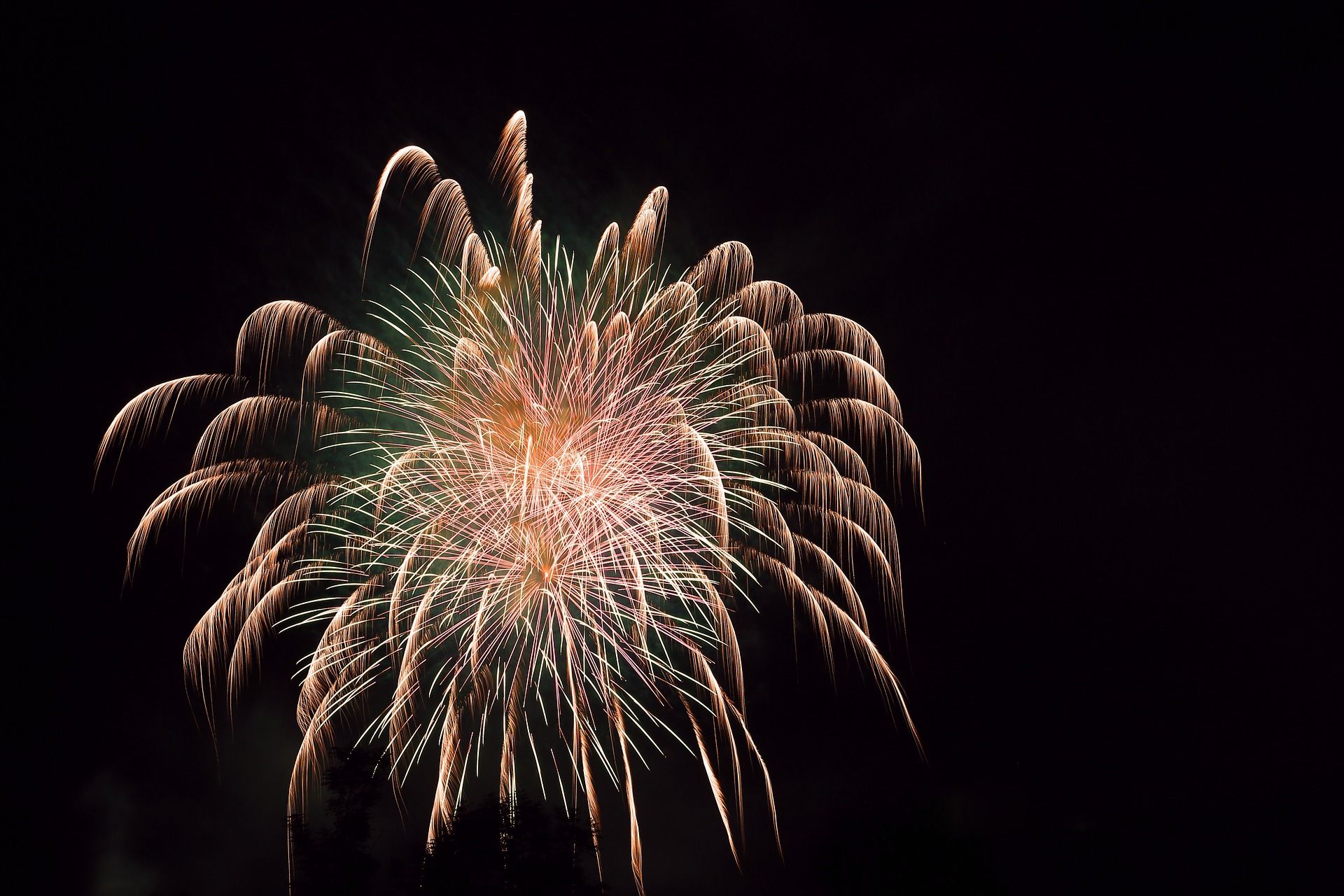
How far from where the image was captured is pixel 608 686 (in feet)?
53.6

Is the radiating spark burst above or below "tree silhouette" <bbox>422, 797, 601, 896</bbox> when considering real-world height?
above

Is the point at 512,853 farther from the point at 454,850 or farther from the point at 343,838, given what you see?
the point at 343,838

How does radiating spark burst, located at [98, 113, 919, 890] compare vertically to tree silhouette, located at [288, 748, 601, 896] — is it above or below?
above

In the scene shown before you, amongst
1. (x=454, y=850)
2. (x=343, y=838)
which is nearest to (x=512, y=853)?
(x=454, y=850)

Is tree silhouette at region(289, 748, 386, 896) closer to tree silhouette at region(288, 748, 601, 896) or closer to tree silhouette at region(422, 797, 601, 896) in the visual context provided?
tree silhouette at region(288, 748, 601, 896)

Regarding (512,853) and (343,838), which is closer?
(343,838)

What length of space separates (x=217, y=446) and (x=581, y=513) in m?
5.97

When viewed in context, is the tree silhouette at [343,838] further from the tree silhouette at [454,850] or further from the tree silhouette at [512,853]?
the tree silhouette at [512,853]

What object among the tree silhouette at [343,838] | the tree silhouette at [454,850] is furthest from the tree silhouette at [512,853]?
the tree silhouette at [343,838]

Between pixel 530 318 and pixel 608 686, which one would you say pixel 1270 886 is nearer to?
pixel 608 686

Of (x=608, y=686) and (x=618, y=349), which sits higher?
(x=618, y=349)

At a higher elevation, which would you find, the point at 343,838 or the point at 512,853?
the point at 343,838

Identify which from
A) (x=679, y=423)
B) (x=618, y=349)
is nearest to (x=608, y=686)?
(x=679, y=423)

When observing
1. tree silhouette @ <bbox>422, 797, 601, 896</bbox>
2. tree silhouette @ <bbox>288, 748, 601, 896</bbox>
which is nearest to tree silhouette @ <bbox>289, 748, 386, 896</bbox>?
tree silhouette @ <bbox>288, 748, 601, 896</bbox>
